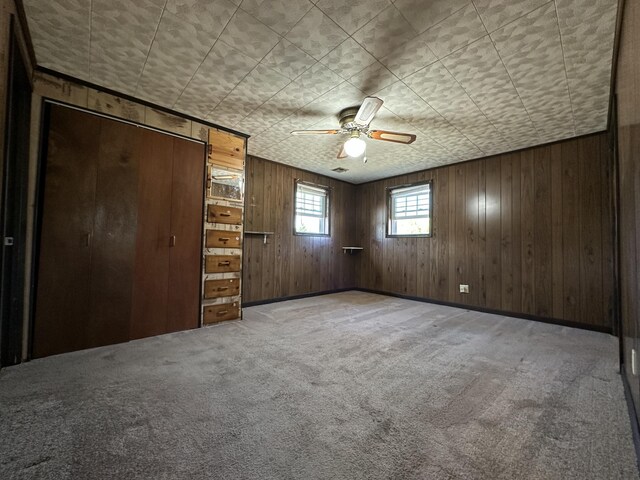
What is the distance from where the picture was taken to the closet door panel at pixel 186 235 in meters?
3.03

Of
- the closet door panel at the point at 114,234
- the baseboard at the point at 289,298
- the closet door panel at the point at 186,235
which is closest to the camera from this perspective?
the closet door panel at the point at 114,234

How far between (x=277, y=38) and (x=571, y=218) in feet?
13.7

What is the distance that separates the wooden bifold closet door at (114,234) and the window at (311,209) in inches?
Result: 89.9

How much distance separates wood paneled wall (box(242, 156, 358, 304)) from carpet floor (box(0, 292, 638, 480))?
192cm

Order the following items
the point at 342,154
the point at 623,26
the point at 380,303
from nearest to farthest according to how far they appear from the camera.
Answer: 1. the point at 623,26
2. the point at 342,154
3. the point at 380,303

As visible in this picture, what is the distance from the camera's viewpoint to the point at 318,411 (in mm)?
1581

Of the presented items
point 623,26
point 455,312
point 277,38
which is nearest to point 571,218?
point 455,312

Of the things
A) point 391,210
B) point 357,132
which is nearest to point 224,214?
point 357,132

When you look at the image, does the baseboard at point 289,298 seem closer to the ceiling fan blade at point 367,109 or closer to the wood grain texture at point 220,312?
the wood grain texture at point 220,312

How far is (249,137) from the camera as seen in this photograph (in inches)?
148

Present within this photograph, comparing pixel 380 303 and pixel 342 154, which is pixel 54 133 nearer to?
pixel 342 154

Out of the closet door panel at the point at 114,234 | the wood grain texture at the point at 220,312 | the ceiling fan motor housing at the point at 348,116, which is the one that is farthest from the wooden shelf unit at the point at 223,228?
the ceiling fan motor housing at the point at 348,116

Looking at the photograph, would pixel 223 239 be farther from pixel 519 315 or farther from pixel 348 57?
pixel 519 315

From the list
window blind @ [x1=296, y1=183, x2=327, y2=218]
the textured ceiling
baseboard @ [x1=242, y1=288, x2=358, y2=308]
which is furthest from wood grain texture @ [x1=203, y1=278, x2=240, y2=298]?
window blind @ [x1=296, y1=183, x2=327, y2=218]
